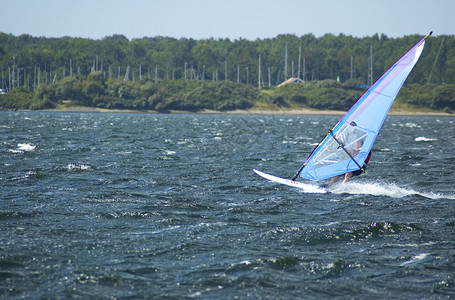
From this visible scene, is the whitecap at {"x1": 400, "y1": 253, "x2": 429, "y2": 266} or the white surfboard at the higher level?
the white surfboard

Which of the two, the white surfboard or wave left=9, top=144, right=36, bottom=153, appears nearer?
the white surfboard

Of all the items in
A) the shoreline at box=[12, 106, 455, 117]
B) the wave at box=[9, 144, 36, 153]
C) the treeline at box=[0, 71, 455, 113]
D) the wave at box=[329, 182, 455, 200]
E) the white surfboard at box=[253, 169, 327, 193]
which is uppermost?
the treeline at box=[0, 71, 455, 113]

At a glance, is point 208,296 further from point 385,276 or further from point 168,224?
point 168,224

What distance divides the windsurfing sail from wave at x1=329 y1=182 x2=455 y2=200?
1084 millimetres

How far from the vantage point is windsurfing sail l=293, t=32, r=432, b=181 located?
19719mm

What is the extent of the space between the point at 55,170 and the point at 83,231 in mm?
11602

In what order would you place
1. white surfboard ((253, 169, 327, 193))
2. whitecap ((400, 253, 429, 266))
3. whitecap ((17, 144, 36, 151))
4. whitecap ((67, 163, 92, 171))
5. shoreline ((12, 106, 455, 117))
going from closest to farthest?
whitecap ((400, 253, 429, 266)), white surfboard ((253, 169, 327, 193)), whitecap ((67, 163, 92, 171)), whitecap ((17, 144, 36, 151)), shoreline ((12, 106, 455, 117))

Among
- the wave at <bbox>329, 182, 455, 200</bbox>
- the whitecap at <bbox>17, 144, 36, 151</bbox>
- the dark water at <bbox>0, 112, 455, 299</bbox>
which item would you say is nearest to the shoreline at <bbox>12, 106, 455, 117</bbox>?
the whitecap at <bbox>17, 144, 36, 151</bbox>

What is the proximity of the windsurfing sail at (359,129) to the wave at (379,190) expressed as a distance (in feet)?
3.56

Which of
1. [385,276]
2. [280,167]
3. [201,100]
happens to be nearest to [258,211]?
[385,276]

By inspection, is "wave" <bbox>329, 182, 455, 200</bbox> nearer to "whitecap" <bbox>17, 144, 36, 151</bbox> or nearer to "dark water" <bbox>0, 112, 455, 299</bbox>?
"dark water" <bbox>0, 112, 455, 299</bbox>

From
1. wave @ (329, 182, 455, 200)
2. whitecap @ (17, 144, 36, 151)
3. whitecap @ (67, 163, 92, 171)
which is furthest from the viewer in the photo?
whitecap @ (17, 144, 36, 151)

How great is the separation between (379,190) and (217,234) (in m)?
9.57

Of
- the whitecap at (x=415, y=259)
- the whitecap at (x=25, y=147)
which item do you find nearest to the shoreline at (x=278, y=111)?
the whitecap at (x=25, y=147)
